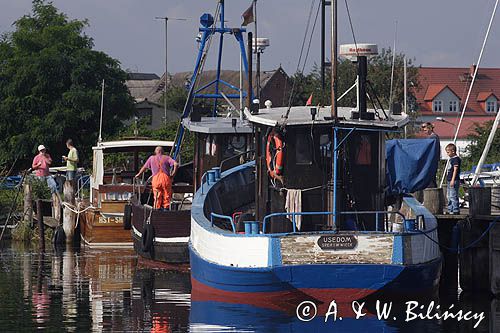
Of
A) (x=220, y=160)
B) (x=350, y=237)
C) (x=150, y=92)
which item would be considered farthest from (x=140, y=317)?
(x=150, y=92)

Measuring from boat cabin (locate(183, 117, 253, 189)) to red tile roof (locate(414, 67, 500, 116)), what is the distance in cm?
9050

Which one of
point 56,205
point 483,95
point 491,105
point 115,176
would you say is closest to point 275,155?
point 115,176

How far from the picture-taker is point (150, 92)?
130 m

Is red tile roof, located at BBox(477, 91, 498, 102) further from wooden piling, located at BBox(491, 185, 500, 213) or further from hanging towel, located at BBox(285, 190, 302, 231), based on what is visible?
hanging towel, located at BBox(285, 190, 302, 231)

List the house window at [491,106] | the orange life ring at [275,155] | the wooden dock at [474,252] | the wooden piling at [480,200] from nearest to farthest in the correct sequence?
the orange life ring at [275,155] → the wooden dock at [474,252] → the wooden piling at [480,200] → the house window at [491,106]

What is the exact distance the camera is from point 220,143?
29.7 m

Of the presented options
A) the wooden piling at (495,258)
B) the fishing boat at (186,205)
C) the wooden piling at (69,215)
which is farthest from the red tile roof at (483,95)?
the wooden piling at (495,258)

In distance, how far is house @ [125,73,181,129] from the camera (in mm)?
85875

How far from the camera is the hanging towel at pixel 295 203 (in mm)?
21391

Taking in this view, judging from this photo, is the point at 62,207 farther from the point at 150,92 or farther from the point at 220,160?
the point at 150,92

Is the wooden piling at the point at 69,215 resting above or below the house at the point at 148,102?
below

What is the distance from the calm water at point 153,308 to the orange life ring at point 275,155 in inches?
89.3

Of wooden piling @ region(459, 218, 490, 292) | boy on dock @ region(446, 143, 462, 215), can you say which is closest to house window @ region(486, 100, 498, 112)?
boy on dock @ region(446, 143, 462, 215)

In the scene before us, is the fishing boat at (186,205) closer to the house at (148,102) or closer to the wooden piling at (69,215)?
the wooden piling at (69,215)
